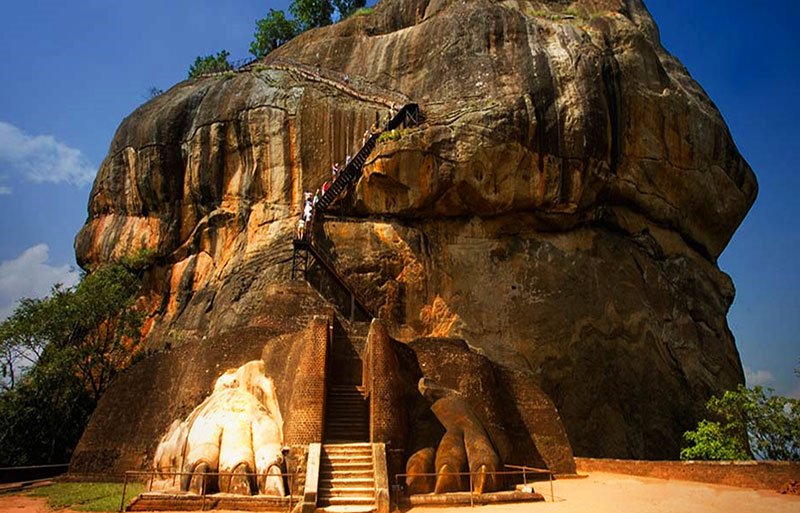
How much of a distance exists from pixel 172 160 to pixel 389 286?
12.3 meters

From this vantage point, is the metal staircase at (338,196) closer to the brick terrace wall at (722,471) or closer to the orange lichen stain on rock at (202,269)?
the orange lichen stain on rock at (202,269)

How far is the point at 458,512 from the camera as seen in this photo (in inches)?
426

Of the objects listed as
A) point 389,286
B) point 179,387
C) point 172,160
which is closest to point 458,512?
point 179,387

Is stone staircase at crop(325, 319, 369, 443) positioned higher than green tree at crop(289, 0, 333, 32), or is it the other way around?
green tree at crop(289, 0, 333, 32)

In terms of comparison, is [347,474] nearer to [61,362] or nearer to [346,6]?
[61,362]

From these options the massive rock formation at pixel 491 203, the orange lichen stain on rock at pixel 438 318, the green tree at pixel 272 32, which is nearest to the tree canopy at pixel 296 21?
the green tree at pixel 272 32

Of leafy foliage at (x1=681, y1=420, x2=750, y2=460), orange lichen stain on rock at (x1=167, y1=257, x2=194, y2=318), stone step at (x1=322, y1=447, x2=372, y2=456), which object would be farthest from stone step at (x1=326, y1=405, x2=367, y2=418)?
orange lichen stain on rock at (x1=167, y1=257, x2=194, y2=318)

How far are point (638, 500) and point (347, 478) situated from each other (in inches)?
213

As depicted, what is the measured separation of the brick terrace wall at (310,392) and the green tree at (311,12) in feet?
110

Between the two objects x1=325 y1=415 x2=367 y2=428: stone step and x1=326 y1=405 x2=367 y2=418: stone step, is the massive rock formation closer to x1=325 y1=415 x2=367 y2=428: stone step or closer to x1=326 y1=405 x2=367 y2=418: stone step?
x1=326 y1=405 x2=367 y2=418: stone step

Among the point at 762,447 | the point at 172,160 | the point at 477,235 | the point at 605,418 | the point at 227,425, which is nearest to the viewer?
the point at 227,425

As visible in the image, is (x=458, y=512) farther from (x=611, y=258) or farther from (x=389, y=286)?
(x=611, y=258)

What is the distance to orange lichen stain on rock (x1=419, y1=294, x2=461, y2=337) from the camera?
23.8 meters

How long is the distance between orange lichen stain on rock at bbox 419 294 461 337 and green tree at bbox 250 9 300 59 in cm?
2556
